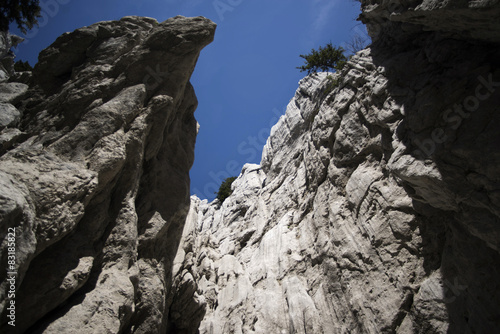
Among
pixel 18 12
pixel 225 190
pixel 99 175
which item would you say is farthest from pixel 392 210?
pixel 225 190

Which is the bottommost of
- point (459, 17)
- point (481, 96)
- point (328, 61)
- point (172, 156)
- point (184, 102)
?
point (481, 96)

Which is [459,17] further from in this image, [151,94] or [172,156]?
[172,156]

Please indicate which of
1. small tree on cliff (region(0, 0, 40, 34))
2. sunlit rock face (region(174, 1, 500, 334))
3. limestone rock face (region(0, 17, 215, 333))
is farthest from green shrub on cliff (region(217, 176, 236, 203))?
small tree on cliff (region(0, 0, 40, 34))

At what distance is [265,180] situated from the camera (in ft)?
95.2

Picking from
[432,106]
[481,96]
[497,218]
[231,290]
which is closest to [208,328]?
[231,290]

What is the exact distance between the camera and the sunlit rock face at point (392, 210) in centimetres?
777

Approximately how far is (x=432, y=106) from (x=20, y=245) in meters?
12.8

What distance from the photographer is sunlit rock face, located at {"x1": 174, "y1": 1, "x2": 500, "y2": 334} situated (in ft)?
25.5

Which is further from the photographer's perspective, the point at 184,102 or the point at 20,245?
the point at 184,102

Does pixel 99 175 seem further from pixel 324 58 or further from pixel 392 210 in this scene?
pixel 324 58

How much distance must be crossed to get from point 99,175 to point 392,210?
11140 millimetres

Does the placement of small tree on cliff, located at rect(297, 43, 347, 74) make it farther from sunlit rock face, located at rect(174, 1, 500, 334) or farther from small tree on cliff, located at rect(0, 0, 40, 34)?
small tree on cliff, located at rect(0, 0, 40, 34)

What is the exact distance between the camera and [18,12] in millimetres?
13578

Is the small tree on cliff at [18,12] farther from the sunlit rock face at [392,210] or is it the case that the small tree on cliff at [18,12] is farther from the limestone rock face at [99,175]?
the sunlit rock face at [392,210]
